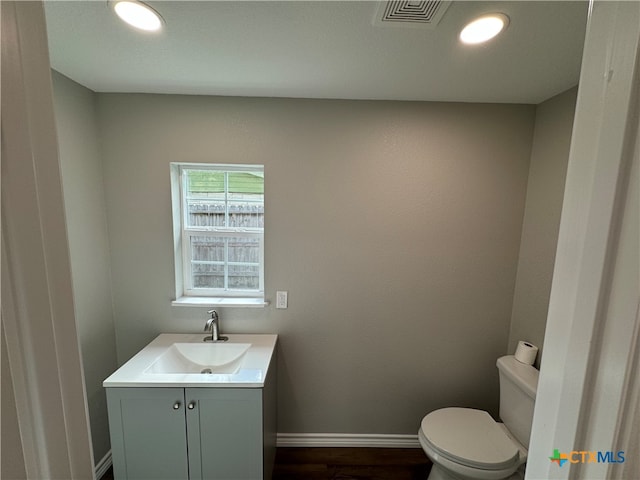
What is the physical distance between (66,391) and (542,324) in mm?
2014

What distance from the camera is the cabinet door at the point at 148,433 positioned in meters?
1.28

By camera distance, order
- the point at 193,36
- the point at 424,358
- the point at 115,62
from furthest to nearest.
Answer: the point at 424,358, the point at 115,62, the point at 193,36

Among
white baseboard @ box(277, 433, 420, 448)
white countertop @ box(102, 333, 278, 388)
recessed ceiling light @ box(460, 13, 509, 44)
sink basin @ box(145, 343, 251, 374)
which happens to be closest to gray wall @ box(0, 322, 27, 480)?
white countertop @ box(102, 333, 278, 388)

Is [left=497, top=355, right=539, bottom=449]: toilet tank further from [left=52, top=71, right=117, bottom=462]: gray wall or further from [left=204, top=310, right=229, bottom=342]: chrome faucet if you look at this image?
[left=52, top=71, right=117, bottom=462]: gray wall

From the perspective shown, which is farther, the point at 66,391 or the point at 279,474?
the point at 279,474

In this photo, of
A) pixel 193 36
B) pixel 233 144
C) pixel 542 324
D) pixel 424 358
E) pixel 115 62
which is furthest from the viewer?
pixel 424 358

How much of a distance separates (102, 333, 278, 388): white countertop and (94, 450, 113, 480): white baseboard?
767mm

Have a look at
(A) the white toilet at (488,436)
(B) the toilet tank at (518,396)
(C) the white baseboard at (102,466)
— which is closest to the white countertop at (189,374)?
(C) the white baseboard at (102,466)

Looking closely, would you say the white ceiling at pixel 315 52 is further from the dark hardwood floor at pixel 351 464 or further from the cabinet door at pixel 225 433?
the dark hardwood floor at pixel 351 464

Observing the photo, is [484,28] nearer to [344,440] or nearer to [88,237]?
[88,237]

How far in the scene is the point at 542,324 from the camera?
152cm

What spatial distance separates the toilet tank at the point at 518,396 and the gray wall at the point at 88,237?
7.80ft

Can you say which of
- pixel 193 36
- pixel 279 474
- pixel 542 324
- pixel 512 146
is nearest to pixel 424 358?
pixel 542 324

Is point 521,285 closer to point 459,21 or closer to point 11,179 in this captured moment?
point 459,21
